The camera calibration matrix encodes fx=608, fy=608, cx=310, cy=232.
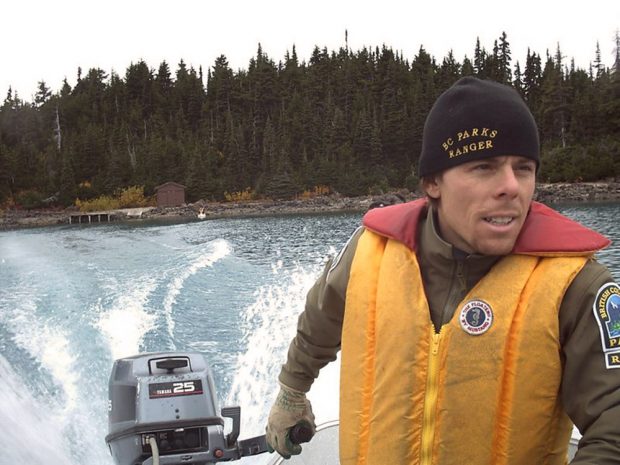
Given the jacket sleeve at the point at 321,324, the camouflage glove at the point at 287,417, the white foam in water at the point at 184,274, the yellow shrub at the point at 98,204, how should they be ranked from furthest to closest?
the yellow shrub at the point at 98,204 → the white foam in water at the point at 184,274 → the camouflage glove at the point at 287,417 → the jacket sleeve at the point at 321,324

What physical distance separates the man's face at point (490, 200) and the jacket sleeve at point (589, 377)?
0.47ft

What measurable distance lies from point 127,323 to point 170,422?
3644 mm

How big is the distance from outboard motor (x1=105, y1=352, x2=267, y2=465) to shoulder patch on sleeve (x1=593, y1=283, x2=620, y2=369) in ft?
3.92

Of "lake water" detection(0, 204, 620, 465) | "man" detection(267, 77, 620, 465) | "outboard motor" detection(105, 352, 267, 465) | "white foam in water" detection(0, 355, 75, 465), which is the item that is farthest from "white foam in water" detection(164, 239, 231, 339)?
"man" detection(267, 77, 620, 465)

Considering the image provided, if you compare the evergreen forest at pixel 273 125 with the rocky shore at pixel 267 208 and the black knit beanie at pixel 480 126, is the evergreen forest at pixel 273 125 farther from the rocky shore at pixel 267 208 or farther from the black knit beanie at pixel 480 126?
the black knit beanie at pixel 480 126

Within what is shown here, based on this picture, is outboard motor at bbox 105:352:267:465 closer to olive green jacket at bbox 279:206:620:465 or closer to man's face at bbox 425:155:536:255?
olive green jacket at bbox 279:206:620:465

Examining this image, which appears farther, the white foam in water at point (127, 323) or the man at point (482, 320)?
the white foam in water at point (127, 323)

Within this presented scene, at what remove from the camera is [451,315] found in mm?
1128

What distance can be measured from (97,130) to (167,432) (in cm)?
5458

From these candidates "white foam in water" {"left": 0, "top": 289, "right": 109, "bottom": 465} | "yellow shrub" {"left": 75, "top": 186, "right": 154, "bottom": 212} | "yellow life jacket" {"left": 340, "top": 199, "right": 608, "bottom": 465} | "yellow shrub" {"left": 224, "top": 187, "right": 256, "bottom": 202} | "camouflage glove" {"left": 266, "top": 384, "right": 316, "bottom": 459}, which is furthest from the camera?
"yellow shrub" {"left": 224, "top": 187, "right": 256, "bottom": 202}

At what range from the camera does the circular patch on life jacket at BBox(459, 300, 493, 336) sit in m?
1.07

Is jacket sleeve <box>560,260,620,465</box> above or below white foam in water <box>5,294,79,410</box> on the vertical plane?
above

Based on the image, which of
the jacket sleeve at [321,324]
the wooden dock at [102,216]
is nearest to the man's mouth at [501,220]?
the jacket sleeve at [321,324]

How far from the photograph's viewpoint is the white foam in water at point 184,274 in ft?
18.9
